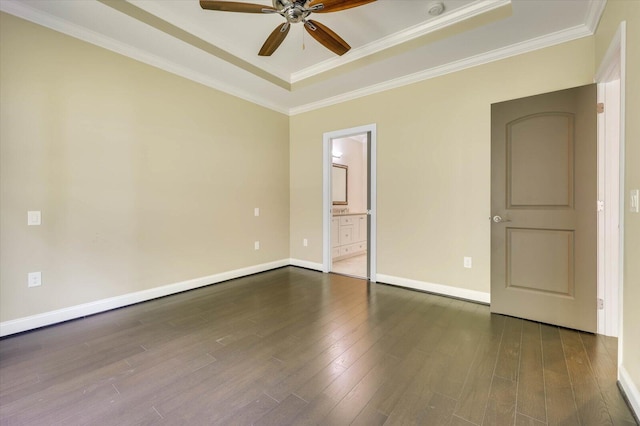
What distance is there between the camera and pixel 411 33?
2.82 metres

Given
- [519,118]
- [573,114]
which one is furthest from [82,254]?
[573,114]

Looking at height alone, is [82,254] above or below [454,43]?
below

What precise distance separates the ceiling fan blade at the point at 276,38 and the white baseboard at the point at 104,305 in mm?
2808

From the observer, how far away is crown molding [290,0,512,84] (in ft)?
7.95

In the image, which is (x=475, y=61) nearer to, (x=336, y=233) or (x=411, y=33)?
(x=411, y=33)

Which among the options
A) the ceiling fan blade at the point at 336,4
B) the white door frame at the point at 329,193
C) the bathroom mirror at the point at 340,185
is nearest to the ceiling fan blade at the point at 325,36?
the ceiling fan blade at the point at 336,4

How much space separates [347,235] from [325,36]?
389 cm

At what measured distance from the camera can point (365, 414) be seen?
143 cm

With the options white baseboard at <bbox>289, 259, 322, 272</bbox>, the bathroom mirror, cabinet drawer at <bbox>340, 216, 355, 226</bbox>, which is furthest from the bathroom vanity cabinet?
white baseboard at <bbox>289, 259, 322, 272</bbox>

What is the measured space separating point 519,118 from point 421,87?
3.97 feet

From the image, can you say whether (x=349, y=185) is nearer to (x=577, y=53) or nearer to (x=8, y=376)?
(x=577, y=53)

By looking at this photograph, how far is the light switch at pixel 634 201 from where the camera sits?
1441mm

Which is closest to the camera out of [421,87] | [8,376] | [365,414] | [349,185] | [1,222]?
[365,414]

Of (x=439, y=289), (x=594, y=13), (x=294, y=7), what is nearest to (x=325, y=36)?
(x=294, y=7)
